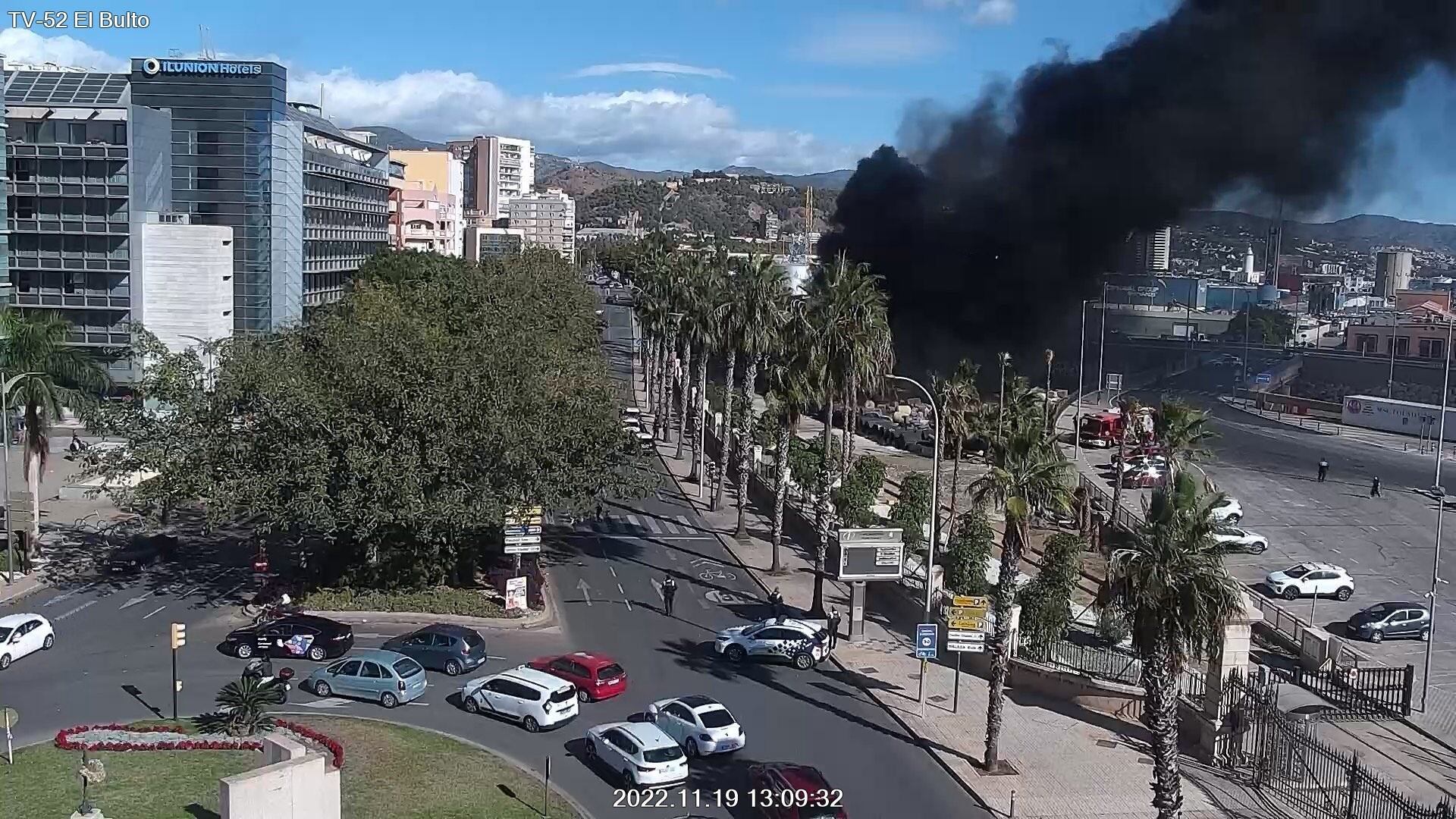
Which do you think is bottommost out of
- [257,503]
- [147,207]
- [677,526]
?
[677,526]

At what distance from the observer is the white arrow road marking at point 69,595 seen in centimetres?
3303

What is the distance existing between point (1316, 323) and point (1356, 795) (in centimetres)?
14526

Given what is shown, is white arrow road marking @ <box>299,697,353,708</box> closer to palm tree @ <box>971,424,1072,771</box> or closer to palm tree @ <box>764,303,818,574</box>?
palm tree @ <box>971,424,1072,771</box>

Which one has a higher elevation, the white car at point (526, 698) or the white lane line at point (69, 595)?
the white car at point (526, 698)

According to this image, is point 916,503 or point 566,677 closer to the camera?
point 566,677

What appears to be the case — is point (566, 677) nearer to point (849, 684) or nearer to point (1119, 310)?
point (849, 684)

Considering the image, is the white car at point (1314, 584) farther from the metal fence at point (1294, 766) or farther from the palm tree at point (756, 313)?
the palm tree at point (756, 313)

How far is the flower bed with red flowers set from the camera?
21.3 metres

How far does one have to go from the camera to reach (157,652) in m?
28.2

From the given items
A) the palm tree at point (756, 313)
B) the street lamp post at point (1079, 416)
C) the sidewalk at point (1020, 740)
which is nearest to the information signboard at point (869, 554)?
the sidewalk at point (1020, 740)

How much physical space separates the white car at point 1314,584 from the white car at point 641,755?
24468mm

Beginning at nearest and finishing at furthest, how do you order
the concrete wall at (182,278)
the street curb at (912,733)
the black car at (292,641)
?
the street curb at (912,733) → the black car at (292,641) → the concrete wall at (182,278)

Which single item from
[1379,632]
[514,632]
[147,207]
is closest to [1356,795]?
[1379,632]

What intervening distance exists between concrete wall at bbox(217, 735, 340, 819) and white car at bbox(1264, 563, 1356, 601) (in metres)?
30.5
